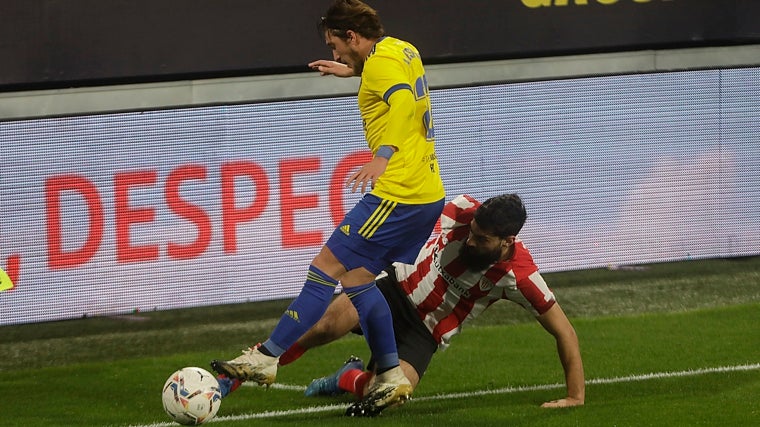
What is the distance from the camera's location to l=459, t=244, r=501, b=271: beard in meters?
6.48

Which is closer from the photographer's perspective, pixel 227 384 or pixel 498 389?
pixel 227 384

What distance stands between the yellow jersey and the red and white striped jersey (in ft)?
1.45

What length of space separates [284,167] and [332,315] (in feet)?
9.64

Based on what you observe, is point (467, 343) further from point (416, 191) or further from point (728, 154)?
point (728, 154)

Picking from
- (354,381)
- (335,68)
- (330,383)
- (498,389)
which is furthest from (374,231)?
(498,389)

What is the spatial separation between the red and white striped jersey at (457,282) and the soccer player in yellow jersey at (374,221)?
426 mm

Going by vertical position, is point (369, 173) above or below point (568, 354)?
above

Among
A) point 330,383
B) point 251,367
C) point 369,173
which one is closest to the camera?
point 369,173

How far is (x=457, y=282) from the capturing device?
683cm

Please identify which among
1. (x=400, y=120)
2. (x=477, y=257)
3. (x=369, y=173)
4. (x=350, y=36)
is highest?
(x=350, y=36)

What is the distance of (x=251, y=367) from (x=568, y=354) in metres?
1.50

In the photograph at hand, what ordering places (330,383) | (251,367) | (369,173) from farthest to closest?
1. (330,383)
2. (251,367)
3. (369,173)

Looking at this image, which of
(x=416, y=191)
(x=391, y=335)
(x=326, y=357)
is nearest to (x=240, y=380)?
(x=391, y=335)

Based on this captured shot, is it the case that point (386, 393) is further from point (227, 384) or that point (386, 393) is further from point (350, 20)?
point (350, 20)
